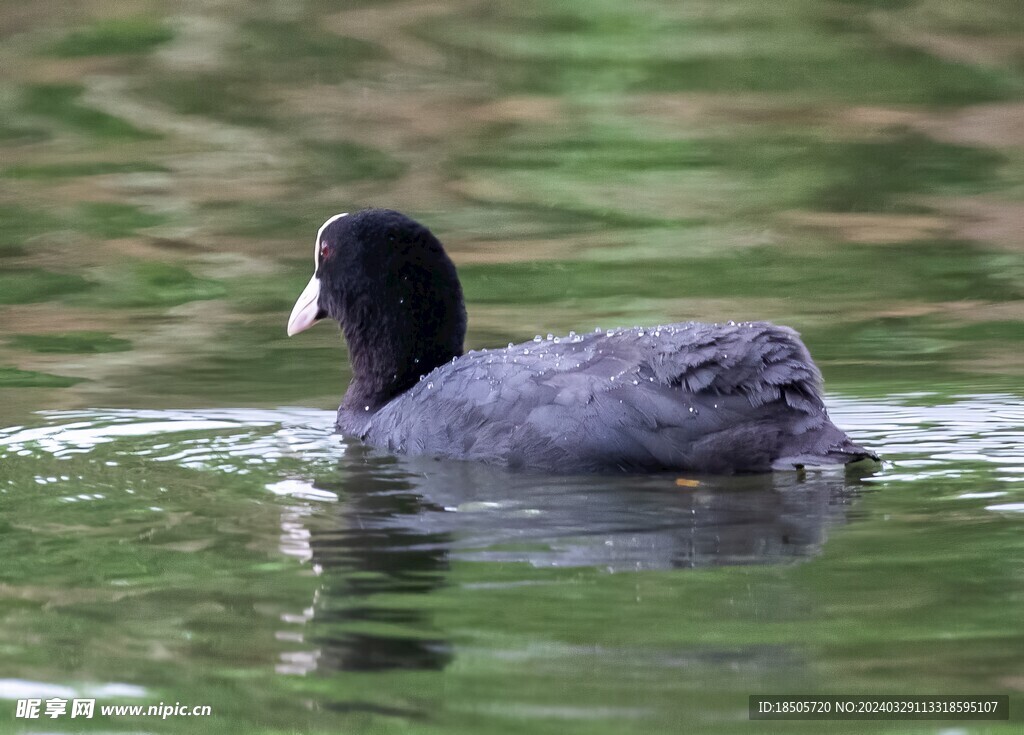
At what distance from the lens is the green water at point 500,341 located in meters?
4.60

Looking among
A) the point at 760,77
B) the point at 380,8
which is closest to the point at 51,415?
the point at 760,77

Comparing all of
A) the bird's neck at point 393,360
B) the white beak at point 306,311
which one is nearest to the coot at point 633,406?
the bird's neck at point 393,360

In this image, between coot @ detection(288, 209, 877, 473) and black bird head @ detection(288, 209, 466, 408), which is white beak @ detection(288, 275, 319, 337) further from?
coot @ detection(288, 209, 877, 473)

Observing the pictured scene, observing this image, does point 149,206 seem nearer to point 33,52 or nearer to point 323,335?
point 323,335

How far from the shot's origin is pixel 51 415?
8117 mm

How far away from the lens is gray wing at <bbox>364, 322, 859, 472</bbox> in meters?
6.38

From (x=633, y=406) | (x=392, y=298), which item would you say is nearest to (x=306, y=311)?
(x=392, y=298)

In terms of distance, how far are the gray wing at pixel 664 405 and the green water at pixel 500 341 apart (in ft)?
0.54

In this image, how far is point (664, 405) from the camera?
6.38 m

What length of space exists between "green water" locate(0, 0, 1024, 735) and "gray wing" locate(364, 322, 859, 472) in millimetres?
163

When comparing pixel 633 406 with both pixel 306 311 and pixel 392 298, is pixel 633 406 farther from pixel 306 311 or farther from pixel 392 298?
pixel 306 311

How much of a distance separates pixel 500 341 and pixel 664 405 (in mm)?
3176

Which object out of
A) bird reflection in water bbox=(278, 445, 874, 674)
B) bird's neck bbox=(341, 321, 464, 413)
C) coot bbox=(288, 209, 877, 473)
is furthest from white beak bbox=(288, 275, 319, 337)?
bird reflection in water bbox=(278, 445, 874, 674)

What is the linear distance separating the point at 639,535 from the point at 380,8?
1456 centimetres
